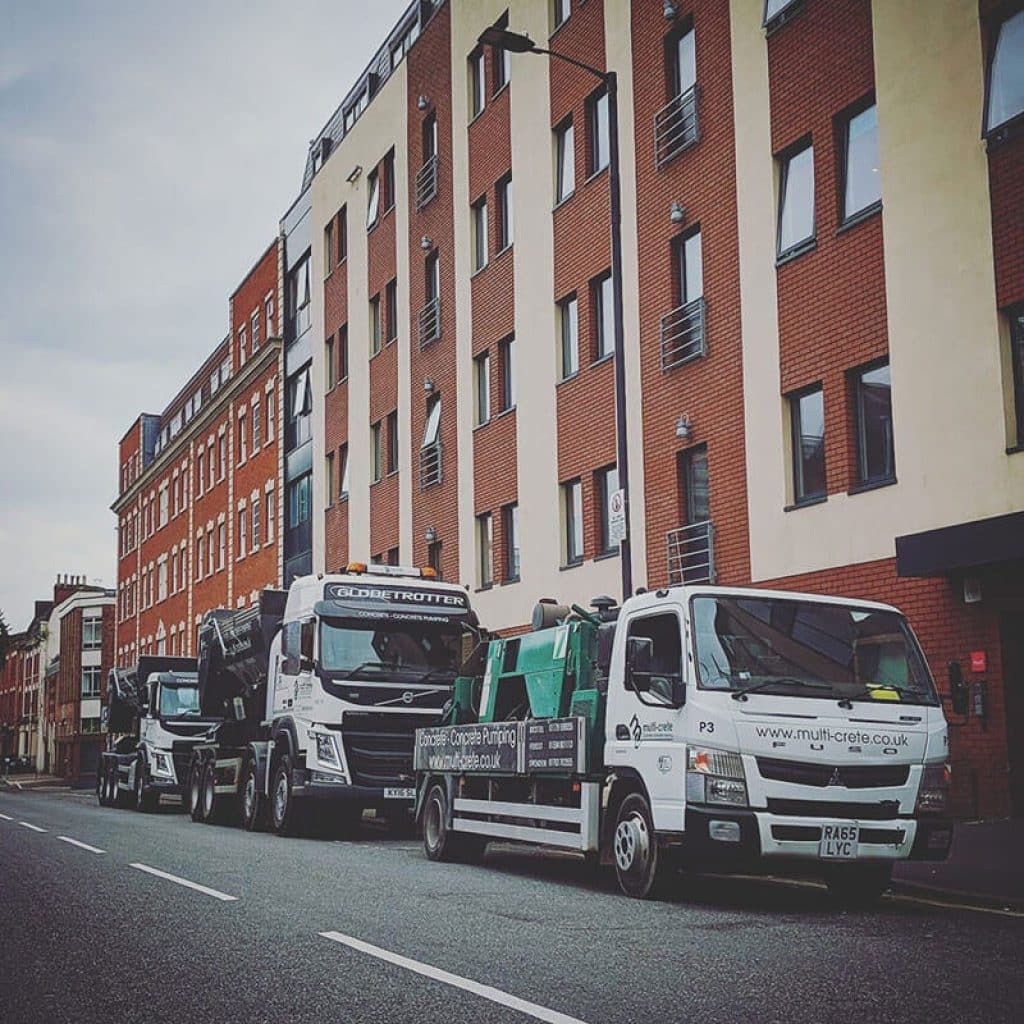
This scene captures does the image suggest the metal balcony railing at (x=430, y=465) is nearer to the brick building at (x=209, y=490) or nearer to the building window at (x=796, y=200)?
the brick building at (x=209, y=490)

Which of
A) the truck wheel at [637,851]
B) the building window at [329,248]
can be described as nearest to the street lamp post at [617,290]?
the truck wheel at [637,851]

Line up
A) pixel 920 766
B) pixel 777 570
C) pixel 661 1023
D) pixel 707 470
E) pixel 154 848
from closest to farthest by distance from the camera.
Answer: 1. pixel 661 1023
2. pixel 920 766
3. pixel 154 848
4. pixel 777 570
5. pixel 707 470

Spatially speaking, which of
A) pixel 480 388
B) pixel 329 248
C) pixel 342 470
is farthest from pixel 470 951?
pixel 329 248

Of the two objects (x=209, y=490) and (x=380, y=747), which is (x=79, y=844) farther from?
(x=209, y=490)

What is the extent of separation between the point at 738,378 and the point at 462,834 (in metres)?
8.47

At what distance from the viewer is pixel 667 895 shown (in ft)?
→ 38.2

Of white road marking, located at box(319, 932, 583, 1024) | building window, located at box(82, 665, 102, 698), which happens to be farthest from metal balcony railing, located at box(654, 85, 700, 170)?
building window, located at box(82, 665, 102, 698)

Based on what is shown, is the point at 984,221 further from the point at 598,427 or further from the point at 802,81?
the point at 598,427

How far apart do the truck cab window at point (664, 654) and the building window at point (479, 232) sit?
65.6 feet

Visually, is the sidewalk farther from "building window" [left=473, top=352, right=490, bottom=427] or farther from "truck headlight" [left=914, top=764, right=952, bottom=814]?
"building window" [left=473, top=352, right=490, bottom=427]

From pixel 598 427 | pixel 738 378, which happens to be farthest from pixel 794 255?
pixel 598 427

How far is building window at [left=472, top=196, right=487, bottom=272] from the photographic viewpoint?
3125 centimetres

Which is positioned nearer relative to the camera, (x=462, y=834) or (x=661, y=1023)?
(x=661, y=1023)

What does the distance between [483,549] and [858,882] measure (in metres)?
19.3
